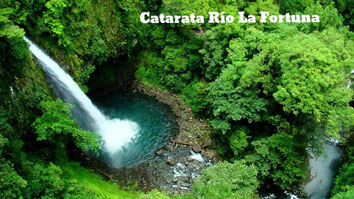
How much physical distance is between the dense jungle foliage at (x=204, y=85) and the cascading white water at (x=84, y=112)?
780 millimetres

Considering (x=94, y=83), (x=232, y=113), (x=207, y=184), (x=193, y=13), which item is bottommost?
(x=207, y=184)

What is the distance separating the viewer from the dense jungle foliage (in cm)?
1288

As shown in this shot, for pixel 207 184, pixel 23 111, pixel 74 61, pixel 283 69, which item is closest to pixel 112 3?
pixel 74 61

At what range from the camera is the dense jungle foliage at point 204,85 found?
507 inches

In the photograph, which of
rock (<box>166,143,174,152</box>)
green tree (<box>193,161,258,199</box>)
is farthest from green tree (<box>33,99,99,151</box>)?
rock (<box>166,143,174,152</box>)

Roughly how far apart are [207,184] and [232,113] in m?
5.27

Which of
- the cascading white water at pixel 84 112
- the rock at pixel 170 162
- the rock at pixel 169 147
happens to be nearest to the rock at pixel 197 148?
the rock at pixel 169 147

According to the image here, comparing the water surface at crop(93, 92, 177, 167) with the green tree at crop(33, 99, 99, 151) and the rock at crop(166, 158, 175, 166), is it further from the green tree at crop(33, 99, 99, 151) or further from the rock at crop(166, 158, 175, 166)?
the green tree at crop(33, 99, 99, 151)

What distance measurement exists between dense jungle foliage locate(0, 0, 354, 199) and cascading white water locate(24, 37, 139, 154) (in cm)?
78

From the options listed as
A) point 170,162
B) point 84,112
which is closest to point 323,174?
point 170,162

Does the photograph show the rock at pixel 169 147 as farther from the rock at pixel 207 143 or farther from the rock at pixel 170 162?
the rock at pixel 207 143

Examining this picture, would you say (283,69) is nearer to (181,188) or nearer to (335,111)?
(335,111)

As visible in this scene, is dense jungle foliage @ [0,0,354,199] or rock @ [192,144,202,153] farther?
rock @ [192,144,202,153]

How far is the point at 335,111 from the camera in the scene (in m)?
15.5
